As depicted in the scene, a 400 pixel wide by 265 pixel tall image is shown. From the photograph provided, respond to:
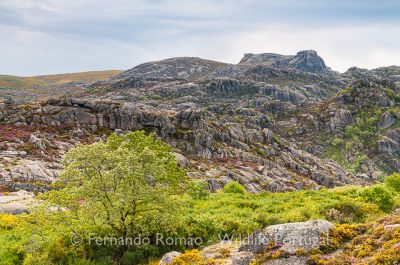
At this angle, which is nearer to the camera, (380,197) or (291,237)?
(291,237)

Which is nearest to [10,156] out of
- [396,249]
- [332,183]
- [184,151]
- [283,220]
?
[184,151]

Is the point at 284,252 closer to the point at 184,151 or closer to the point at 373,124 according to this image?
the point at 184,151

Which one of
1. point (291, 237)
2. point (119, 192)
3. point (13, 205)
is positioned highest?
point (119, 192)

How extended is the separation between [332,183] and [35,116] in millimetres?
76884

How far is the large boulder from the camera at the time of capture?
51.4ft

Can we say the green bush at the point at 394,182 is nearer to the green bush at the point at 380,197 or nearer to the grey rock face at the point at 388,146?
the green bush at the point at 380,197

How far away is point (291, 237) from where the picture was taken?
16.3 meters

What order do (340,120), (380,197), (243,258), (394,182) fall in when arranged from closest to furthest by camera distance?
(243,258)
(380,197)
(394,182)
(340,120)

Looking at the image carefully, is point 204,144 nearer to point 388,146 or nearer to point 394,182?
point 394,182

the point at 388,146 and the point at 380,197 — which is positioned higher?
the point at 380,197

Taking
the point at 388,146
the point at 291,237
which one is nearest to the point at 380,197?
the point at 291,237

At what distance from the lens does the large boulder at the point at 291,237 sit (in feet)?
51.4

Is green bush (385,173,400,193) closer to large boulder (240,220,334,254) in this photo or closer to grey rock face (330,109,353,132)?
large boulder (240,220,334,254)

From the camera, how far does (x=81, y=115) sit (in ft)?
301
